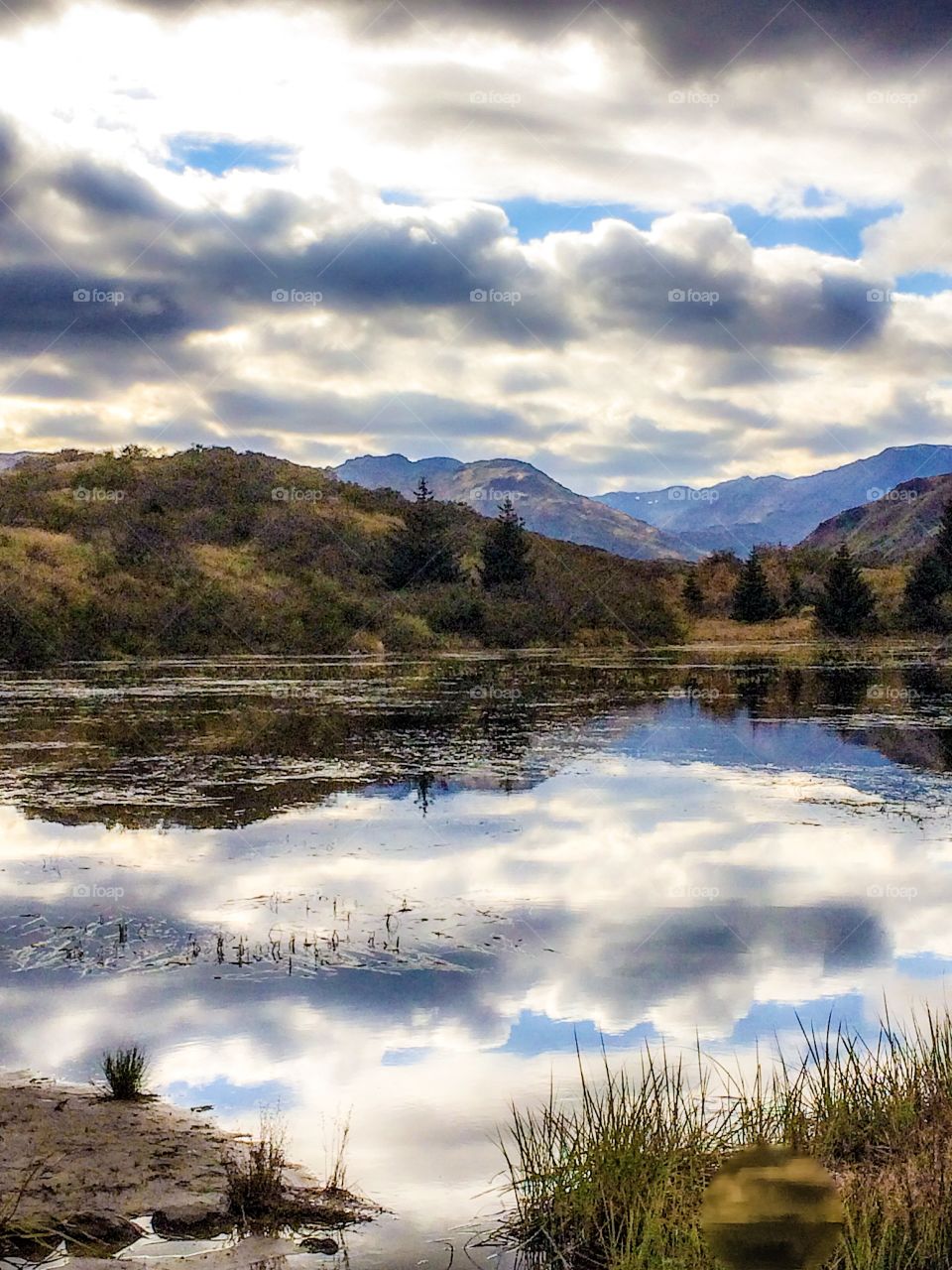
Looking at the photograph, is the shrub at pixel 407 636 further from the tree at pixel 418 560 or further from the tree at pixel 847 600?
the tree at pixel 847 600

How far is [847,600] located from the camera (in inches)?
2899

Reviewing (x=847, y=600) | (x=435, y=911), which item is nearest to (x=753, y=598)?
(x=847, y=600)

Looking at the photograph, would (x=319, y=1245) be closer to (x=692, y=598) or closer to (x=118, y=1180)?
(x=118, y=1180)

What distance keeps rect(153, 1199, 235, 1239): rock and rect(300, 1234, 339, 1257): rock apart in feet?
1.24

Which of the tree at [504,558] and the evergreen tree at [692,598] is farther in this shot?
the evergreen tree at [692,598]

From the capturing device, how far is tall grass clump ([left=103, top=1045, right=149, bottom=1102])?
7.18 meters

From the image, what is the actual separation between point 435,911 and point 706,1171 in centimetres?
662

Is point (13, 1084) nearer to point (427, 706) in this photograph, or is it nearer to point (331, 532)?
point (427, 706)

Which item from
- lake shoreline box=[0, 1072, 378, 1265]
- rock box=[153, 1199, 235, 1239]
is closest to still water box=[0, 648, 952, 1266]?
lake shoreline box=[0, 1072, 378, 1265]

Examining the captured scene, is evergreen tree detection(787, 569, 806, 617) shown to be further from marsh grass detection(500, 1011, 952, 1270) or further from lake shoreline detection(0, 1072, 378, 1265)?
lake shoreline detection(0, 1072, 378, 1265)

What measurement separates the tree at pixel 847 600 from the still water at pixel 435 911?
46.7m

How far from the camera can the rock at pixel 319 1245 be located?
5.40m

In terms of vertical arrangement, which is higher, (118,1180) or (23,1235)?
(23,1235)

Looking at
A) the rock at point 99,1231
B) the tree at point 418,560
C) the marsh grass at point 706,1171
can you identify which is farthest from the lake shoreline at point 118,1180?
the tree at point 418,560
